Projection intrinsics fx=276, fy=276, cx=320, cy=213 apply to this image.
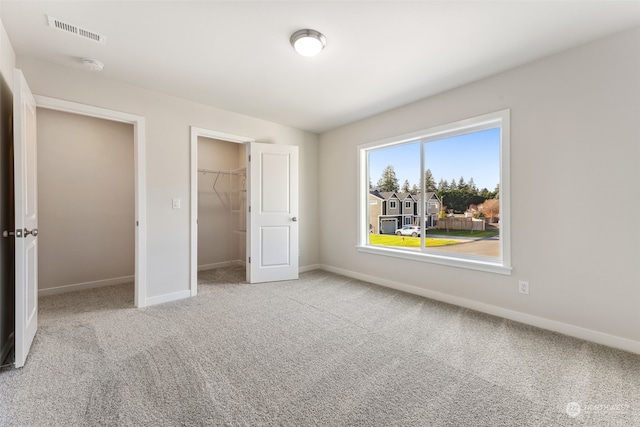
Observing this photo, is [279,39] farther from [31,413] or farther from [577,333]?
[577,333]

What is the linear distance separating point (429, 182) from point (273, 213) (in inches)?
89.4

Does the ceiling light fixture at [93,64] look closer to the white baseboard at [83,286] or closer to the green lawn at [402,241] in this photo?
the white baseboard at [83,286]

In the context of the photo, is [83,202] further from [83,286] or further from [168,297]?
[168,297]

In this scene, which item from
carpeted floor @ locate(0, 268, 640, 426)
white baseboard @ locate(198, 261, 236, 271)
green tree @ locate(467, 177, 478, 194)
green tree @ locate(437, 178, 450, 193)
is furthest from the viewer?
white baseboard @ locate(198, 261, 236, 271)

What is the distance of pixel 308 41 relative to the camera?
216 cm

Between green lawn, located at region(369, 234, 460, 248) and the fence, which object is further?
green lawn, located at region(369, 234, 460, 248)

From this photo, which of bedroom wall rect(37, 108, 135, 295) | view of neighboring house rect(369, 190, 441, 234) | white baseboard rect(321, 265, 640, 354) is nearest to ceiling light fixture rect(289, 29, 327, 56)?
view of neighboring house rect(369, 190, 441, 234)

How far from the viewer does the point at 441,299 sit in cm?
328

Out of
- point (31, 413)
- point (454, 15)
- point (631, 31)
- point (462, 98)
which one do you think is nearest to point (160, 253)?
point (31, 413)

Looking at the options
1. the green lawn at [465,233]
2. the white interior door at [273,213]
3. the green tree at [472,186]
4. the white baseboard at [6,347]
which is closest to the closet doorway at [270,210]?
the white interior door at [273,213]

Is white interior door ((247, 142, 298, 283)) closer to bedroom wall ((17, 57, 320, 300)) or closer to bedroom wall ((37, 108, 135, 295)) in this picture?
bedroom wall ((17, 57, 320, 300))

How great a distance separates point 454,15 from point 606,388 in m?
2.62

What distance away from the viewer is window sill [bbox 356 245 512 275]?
2.83m

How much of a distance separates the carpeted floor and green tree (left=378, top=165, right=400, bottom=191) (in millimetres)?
1767
